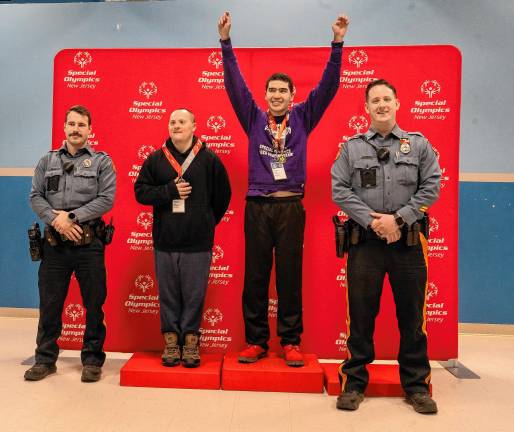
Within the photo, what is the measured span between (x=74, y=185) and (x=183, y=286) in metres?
0.97

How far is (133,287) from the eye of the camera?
365cm

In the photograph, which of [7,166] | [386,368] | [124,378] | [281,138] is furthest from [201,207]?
[7,166]

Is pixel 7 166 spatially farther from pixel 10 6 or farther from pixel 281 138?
pixel 281 138

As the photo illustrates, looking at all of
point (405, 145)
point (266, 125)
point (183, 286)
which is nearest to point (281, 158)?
point (266, 125)

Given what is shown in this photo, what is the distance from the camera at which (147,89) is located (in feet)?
12.0

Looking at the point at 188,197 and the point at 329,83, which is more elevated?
the point at 329,83

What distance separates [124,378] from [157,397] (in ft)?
1.03

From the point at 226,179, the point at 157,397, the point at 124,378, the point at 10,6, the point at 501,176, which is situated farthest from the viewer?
the point at 10,6

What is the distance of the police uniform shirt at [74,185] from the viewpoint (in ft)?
10.1

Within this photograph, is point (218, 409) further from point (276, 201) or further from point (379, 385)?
point (276, 201)

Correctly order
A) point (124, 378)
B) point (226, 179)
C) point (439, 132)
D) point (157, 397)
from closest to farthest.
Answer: point (157, 397)
point (124, 378)
point (226, 179)
point (439, 132)

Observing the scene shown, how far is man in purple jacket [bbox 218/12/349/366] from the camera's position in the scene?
311 cm

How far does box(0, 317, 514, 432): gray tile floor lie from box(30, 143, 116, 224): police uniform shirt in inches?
41.8

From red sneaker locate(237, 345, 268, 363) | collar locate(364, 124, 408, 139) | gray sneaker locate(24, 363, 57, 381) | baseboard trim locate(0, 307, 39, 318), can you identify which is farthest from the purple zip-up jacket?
baseboard trim locate(0, 307, 39, 318)
